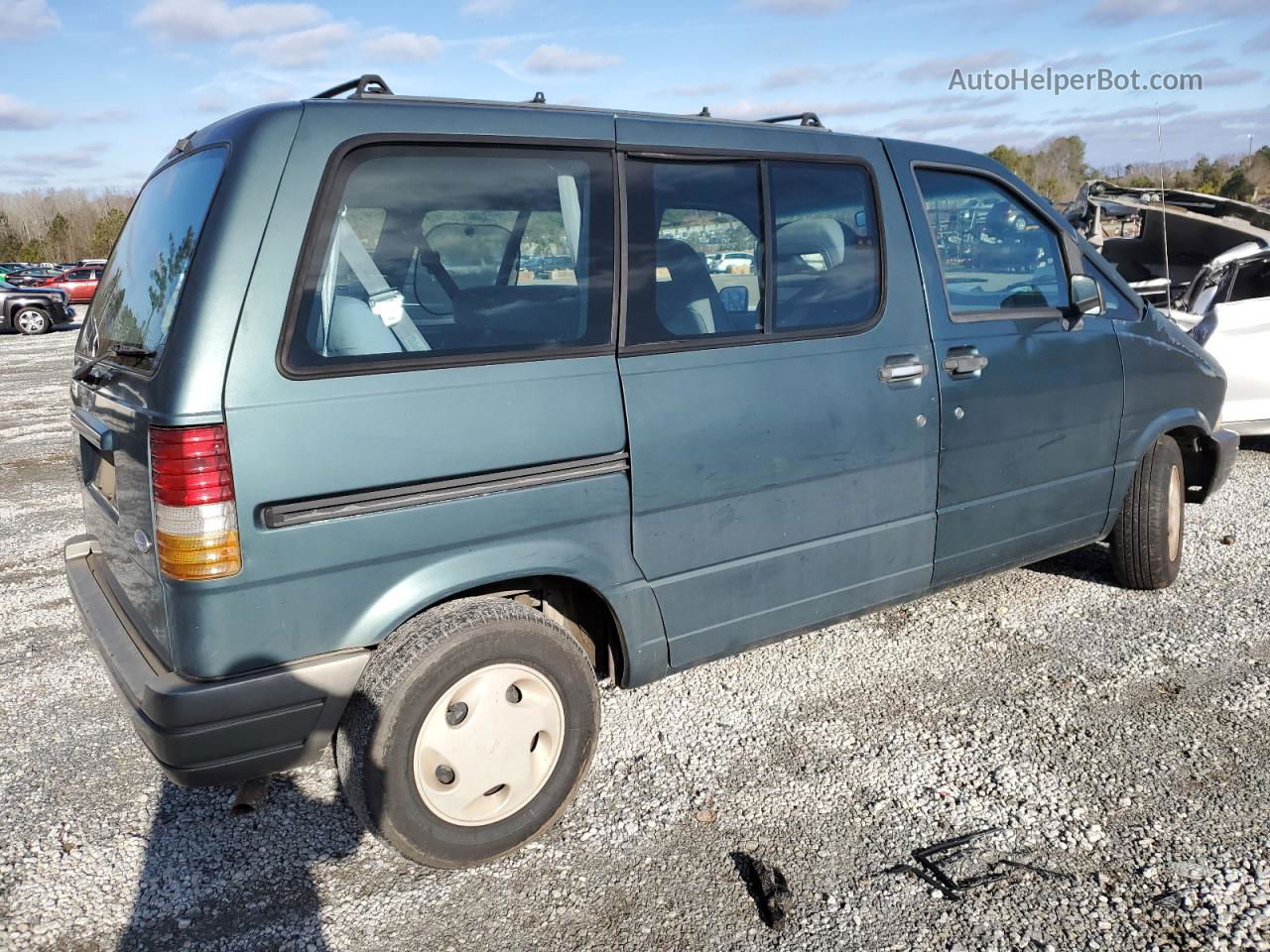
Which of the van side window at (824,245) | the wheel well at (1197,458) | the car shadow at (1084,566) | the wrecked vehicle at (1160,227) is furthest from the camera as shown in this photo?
the wrecked vehicle at (1160,227)

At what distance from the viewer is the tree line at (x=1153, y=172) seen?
68.5 ft

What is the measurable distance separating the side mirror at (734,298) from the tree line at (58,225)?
4741 centimetres

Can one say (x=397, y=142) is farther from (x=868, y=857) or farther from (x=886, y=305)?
(x=868, y=857)

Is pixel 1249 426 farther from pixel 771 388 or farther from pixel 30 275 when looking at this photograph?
pixel 30 275

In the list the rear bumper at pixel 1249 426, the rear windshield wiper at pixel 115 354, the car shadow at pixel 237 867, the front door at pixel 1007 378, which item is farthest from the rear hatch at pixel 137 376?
the rear bumper at pixel 1249 426

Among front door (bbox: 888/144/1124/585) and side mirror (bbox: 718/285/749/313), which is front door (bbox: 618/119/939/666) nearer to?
side mirror (bbox: 718/285/749/313)

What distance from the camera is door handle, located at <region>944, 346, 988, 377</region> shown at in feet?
11.3

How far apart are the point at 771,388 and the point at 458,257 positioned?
103 centimetres

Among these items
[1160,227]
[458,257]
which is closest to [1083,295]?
[458,257]

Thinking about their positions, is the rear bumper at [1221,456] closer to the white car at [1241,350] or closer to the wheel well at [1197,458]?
the wheel well at [1197,458]

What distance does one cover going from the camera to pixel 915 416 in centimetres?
336

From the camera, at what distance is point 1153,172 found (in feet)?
57.8

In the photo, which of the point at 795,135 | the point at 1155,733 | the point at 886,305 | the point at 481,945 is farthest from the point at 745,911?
the point at 795,135

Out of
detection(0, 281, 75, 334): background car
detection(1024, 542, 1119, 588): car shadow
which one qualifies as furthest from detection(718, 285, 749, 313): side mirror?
detection(0, 281, 75, 334): background car
